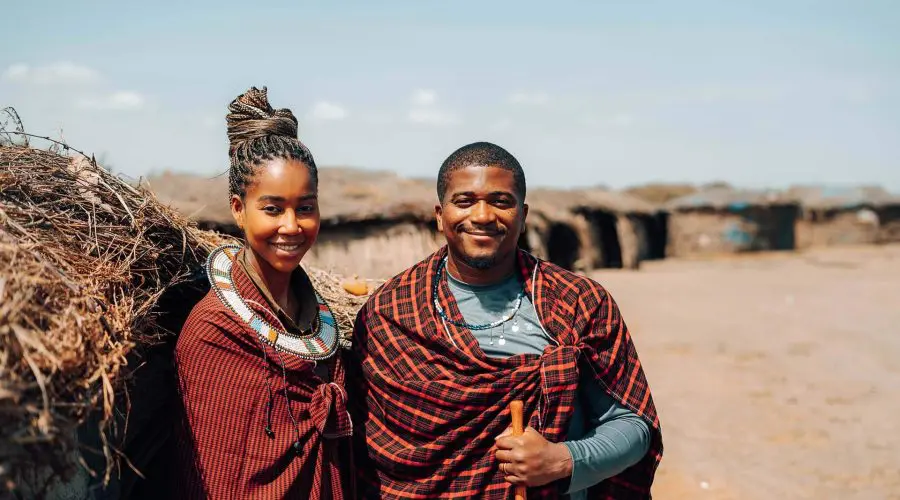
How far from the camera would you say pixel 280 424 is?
209 cm

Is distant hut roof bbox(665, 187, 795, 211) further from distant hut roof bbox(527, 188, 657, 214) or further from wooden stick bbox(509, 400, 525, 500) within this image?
wooden stick bbox(509, 400, 525, 500)

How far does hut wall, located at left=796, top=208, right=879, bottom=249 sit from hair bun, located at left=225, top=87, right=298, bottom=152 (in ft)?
89.6

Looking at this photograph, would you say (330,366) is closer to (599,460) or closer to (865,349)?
(599,460)

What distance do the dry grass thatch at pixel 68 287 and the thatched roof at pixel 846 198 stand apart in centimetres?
2642

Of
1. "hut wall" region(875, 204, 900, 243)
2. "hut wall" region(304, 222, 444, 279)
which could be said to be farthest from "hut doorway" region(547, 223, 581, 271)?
"hut wall" region(875, 204, 900, 243)

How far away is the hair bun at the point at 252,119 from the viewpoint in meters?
2.29

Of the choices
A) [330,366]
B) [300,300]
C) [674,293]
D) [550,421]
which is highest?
[300,300]

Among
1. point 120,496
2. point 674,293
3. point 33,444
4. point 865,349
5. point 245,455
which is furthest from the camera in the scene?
point 674,293

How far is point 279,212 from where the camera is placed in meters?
2.17

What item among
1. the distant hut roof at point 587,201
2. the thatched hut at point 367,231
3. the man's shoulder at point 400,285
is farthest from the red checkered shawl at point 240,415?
the distant hut roof at point 587,201

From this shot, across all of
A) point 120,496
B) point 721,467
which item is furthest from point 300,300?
point 721,467

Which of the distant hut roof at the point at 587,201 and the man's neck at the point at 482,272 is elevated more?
the man's neck at the point at 482,272

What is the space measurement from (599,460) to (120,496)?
1.37 metres

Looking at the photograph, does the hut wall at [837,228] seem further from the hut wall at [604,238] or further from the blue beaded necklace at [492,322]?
the blue beaded necklace at [492,322]
